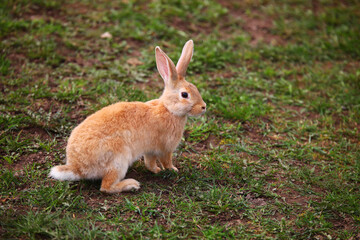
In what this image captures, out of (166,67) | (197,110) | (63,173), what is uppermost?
(166,67)

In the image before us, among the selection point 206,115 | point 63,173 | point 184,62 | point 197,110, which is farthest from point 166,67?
point 63,173

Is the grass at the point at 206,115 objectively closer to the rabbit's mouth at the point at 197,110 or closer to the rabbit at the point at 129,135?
the rabbit at the point at 129,135

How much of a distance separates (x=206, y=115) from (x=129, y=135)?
195cm

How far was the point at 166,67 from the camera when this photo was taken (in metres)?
4.66

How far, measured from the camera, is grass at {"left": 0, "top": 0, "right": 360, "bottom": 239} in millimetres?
3910

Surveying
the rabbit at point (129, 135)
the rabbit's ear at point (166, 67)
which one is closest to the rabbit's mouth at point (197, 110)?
the rabbit at point (129, 135)

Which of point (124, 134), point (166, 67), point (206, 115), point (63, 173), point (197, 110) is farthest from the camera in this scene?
point (206, 115)

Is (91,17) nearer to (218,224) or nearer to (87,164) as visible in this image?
(87,164)

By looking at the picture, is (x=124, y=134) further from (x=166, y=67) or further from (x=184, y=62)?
(x=184, y=62)

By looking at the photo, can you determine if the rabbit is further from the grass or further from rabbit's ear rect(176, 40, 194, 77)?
the grass

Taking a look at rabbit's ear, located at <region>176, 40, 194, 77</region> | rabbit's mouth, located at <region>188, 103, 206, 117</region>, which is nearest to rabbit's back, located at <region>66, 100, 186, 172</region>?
rabbit's mouth, located at <region>188, 103, 206, 117</region>

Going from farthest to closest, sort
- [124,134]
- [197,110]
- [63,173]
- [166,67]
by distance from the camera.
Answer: [166,67] → [197,110] → [124,134] → [63,173]

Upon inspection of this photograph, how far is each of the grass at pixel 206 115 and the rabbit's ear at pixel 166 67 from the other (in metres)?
1.06

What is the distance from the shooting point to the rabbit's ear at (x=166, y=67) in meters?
4.48
